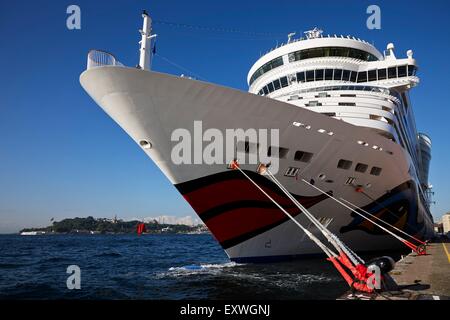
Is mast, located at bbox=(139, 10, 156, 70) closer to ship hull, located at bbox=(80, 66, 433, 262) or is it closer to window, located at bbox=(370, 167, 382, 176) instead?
ship hull, located at bbox=(80, 66, 433, 262)

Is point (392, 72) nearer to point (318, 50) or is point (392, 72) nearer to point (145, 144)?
point (318, 50)

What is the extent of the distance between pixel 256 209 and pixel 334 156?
3673mm

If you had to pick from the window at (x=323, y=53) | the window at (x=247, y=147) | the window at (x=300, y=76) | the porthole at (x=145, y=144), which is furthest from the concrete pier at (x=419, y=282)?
the window at (x=323, y=53)

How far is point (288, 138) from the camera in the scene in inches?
422

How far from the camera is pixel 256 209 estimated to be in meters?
11.2

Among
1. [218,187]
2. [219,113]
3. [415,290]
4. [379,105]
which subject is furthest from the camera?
[379,105]

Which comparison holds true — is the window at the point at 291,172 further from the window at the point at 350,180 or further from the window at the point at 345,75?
the window at the point at 345,75

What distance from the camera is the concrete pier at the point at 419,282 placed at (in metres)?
5.61

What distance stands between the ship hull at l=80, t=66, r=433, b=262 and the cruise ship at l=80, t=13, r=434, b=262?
35mm

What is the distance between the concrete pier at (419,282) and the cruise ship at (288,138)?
3.84 metres

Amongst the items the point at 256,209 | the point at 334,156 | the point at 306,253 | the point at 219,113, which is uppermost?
the point at 219,113

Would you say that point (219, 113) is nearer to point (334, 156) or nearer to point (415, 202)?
point (334, 156)

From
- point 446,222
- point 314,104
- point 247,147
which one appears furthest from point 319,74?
point 446,222
